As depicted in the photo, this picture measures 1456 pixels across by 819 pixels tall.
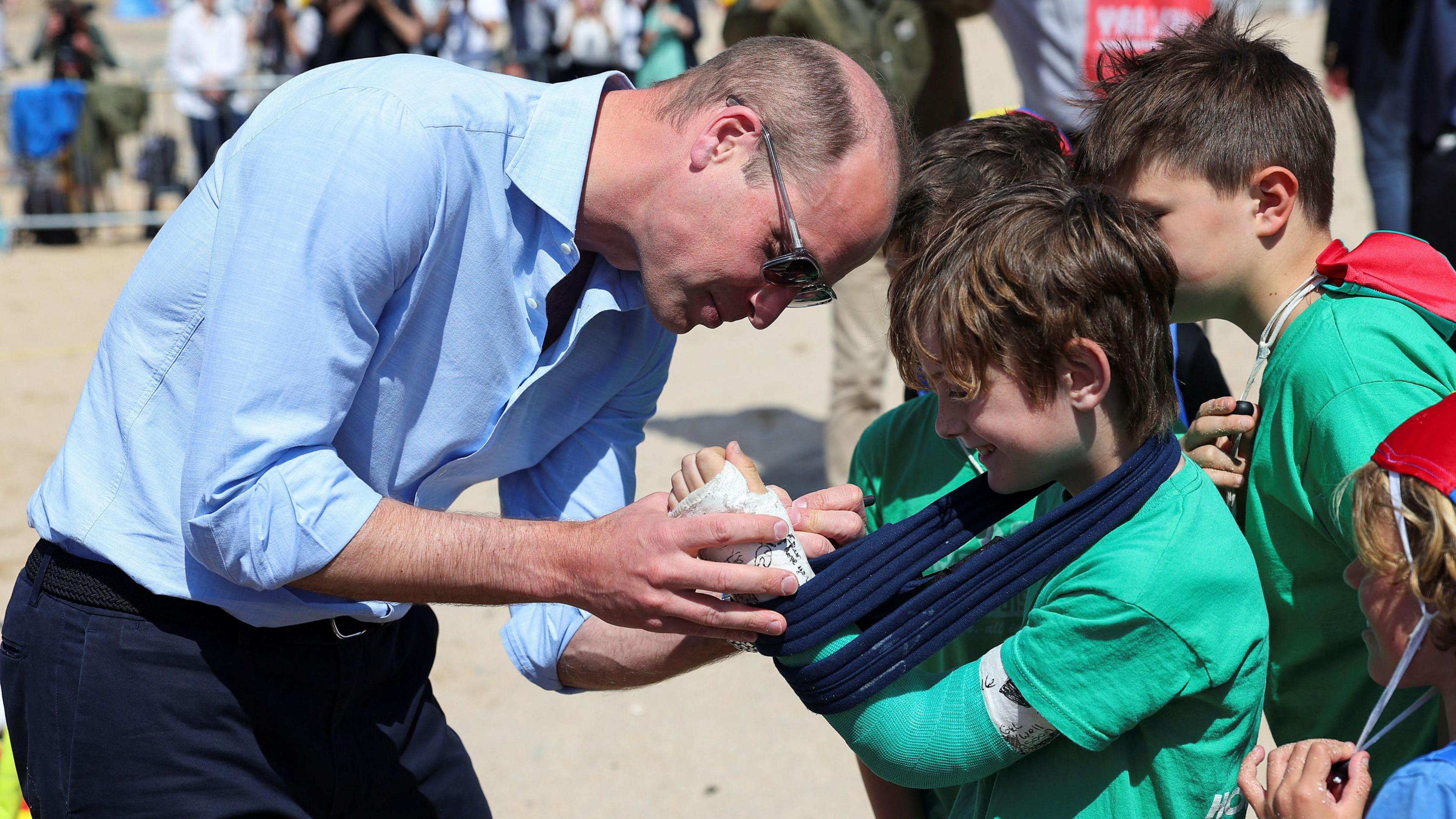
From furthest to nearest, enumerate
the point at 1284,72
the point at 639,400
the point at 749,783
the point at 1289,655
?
the point at 749,783, the point at 639,400, the point at 1284,72, the point at 1289,655

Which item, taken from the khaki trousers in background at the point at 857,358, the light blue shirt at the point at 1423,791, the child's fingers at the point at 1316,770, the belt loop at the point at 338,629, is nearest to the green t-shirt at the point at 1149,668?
the child's fingers at the point at 1316,770

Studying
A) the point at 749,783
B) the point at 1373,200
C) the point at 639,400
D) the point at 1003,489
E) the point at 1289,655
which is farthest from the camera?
the point at 1373,200

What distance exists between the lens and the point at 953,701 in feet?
5.29

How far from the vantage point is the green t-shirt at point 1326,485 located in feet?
5.64

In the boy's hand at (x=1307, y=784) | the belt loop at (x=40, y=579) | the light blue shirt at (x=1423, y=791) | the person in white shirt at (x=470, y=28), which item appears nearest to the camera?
the light blue shirt at (x=1423, y=791)

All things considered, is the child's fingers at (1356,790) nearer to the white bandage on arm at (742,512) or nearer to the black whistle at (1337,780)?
the black whistle at (1337,780)

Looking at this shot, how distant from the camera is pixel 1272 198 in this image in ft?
6.54

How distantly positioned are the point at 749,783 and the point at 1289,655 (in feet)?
6.32

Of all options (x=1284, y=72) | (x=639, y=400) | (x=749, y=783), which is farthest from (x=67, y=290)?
(x=1284, y=72)

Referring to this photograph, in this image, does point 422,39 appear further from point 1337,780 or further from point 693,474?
point 1337,780

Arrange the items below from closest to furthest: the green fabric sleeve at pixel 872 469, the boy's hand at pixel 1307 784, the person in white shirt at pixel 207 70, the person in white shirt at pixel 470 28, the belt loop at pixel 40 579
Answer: the boy's hand at pixel 1307 784 < the belt loop at pixel 40 579 < the green fabric sleeve at pixel 872 469 < the person in white shirt at pixel 207 70 < the person in white shirt at pixel 470 28

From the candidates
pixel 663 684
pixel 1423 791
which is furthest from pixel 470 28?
pixel 1423 791

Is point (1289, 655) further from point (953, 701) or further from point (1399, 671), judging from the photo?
point (953, 701)

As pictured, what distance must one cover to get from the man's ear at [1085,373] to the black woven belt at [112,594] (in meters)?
1.29
